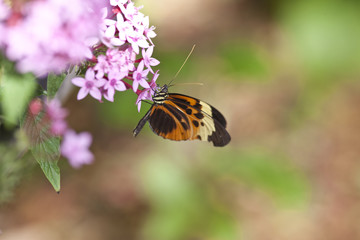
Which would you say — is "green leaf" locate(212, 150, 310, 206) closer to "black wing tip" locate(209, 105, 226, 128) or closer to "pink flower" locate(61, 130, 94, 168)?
"pink flower" locate(61, 130, 94, 168)

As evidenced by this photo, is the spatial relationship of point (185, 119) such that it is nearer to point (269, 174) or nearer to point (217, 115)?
point (217, 115)

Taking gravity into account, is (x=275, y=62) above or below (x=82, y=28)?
above

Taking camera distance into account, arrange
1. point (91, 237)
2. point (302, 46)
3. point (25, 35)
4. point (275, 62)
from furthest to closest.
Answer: point (275, 62), point (302, 46), point (91, 237), point (25, 35)

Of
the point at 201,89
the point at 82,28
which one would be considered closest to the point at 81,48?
the point at 82,28

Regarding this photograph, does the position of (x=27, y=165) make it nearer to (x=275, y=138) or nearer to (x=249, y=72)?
(x=249, y=72)

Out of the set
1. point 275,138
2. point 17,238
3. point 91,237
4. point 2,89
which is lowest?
point 2,89

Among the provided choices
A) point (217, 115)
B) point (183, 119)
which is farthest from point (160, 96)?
point (217, 115)

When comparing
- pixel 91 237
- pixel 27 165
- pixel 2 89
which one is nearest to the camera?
pixel 2 89
